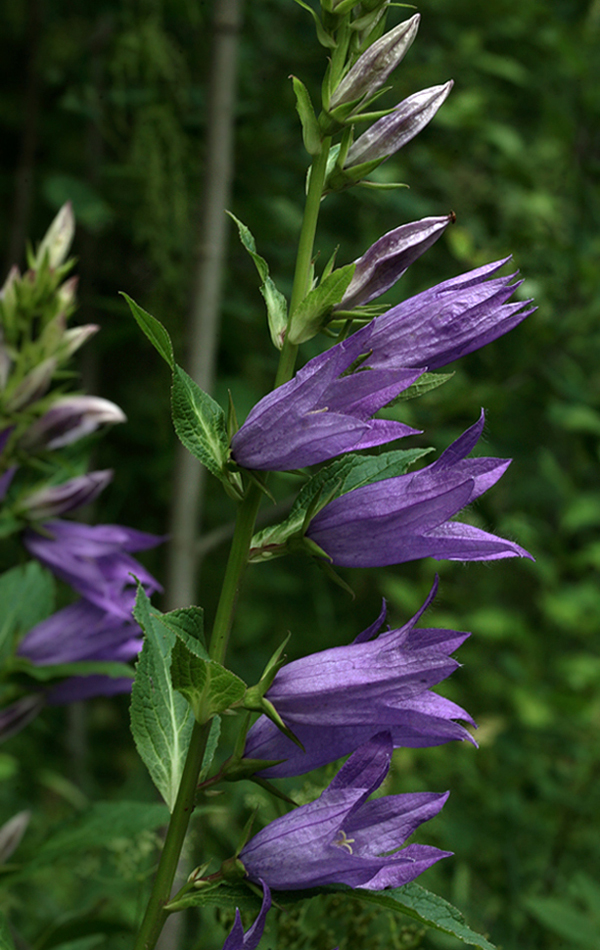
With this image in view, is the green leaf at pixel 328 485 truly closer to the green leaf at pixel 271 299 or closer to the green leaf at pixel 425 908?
the green leaf at pixel 271 299

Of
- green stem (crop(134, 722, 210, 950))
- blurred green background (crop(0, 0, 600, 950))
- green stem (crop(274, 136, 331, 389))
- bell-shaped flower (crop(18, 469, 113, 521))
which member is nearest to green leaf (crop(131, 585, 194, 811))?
green stem (crop(134, 722, 210, 950))

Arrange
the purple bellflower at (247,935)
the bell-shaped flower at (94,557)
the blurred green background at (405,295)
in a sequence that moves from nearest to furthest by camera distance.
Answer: the purple bellflower at (247,935)
the bell-shaped flower at (94,557)
the blurred green background at (405,295)

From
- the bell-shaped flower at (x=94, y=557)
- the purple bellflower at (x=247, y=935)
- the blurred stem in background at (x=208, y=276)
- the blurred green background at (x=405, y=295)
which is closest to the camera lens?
the purple bellflower at (x=247, y=935)

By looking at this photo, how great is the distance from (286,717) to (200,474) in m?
0.96

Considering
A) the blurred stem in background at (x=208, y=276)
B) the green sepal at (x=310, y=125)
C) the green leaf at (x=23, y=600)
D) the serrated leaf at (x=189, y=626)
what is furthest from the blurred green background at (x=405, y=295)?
the green sepal at (x=310, y=125)

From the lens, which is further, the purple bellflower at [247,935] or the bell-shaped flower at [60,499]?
the bell-shaped flower at [60,499]

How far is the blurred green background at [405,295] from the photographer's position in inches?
65.4

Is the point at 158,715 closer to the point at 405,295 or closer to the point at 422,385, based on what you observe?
the point at 422,385

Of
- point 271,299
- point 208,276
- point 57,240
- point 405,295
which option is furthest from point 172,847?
point 405,295

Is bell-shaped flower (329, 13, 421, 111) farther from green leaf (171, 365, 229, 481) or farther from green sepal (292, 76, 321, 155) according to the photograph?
green leaf (171, 365, 229, 481)

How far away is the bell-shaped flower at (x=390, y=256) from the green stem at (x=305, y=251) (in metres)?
0.03

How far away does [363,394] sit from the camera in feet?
1.65

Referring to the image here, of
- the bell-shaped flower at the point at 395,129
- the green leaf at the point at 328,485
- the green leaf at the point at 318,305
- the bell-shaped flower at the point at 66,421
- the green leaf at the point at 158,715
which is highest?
the bell-shaped flower at the point at 395,129

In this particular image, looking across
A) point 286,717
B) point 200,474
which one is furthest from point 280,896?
point 200,474
